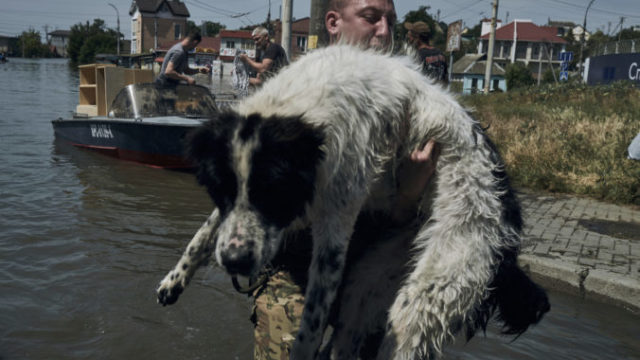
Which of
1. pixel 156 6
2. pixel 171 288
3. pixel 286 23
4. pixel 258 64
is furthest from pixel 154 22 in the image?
pixel 171 288

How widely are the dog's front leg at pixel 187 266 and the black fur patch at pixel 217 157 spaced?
51 cm

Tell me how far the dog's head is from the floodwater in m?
1.02

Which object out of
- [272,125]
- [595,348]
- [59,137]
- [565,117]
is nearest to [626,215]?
[595,348]

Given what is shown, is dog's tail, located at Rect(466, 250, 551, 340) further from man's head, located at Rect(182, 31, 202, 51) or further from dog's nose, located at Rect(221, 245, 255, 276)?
man's head, located at Rect(182, 31, 202, 51)

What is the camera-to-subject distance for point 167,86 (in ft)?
41.8

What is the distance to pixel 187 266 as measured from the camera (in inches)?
98.0

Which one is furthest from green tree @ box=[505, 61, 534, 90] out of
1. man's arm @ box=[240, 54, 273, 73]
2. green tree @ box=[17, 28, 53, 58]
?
green tree @ box=[17, 28, 53, 58]

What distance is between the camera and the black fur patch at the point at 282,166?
1.84 metres

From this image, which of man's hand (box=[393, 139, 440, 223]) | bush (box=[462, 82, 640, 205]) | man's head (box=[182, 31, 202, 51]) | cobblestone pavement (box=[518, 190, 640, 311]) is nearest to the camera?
man's hand (box=[393, 139, 440, 223])

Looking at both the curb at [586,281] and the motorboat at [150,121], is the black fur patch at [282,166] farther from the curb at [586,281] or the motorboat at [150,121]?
the motorboat at [150,121]

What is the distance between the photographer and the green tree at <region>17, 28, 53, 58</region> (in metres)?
169

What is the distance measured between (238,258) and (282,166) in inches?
13.7

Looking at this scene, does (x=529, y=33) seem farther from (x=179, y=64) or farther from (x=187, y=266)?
(x=187, y=266)

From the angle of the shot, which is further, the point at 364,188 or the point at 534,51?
the point at 534,51
